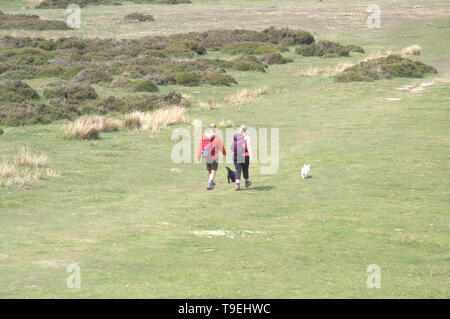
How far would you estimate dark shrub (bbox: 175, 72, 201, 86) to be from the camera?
143 ft

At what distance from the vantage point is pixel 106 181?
2070 centimetres

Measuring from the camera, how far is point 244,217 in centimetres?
1588

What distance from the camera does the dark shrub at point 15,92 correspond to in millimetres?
35656

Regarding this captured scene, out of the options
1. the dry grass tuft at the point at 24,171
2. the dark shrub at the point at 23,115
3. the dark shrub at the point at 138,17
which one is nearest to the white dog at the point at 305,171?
the dry grass tuft at the point at 24,171

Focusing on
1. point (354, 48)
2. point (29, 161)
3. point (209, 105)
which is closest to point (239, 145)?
point (29, 161)

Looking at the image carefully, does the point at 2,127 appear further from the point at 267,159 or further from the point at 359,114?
the point at 359,114

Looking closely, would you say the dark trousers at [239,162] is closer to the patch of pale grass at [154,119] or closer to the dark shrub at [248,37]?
the patch of pale grass at [154,119]

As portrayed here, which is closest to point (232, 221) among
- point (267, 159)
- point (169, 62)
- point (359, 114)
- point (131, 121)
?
point (267, 159)

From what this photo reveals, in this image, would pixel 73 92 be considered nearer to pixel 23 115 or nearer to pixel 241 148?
pixel 23 115

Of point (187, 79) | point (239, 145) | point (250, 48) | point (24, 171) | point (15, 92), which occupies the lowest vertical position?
point (187, 79)

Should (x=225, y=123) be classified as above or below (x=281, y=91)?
above

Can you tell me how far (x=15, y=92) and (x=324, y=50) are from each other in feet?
93.3

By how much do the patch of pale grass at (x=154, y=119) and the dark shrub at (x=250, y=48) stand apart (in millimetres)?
26287

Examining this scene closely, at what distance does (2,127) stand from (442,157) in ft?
58.3
